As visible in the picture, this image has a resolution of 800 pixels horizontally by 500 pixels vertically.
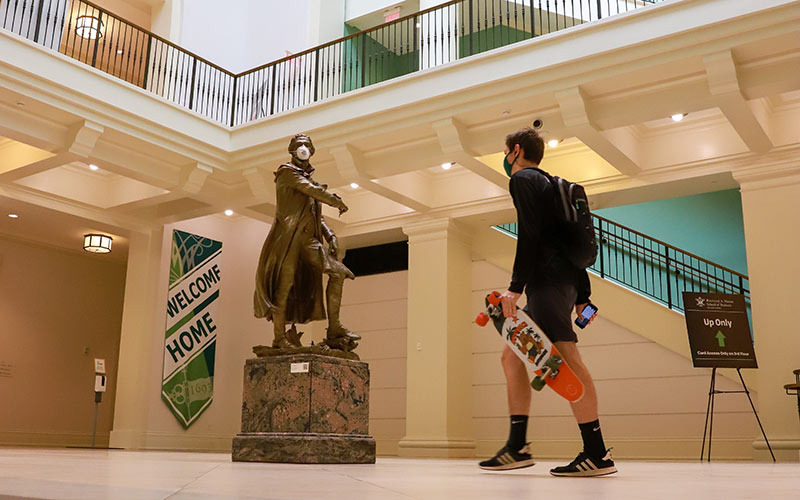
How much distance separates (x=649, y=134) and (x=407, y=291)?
453 centimetres

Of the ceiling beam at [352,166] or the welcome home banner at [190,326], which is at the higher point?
the ceiling beam at [352,166]

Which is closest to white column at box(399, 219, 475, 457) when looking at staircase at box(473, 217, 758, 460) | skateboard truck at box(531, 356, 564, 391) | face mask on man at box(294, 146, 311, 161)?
staircase at box(473, 217, 758, 460)

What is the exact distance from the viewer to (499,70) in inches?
313

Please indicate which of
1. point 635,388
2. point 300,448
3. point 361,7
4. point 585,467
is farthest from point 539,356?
point 361,7

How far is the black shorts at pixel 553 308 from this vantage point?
3.34 metres

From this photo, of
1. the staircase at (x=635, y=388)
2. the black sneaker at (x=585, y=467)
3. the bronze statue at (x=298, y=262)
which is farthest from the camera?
the staircase at (x=635, y=388)

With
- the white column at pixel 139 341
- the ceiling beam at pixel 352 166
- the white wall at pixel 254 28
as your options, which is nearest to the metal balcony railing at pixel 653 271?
the ceiling beam at pixel 352 166

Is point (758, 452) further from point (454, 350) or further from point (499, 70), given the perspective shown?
point (499, 70)

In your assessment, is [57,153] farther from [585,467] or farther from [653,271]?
[653,271]

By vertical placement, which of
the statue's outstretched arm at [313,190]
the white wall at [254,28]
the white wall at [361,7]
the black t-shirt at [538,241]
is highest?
the white wall at [361,7]

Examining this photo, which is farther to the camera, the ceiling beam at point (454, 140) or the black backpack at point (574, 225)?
the ceiling beam at point (454, 140)

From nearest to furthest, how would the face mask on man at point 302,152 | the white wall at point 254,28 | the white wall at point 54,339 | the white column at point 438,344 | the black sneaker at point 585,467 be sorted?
the black sneaker at point 585,467
the face mask on man at point 302,152
the white column at point 438,344
the white wall at point 254,28
the white wall at point 54,339

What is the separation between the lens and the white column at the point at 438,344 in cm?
1051

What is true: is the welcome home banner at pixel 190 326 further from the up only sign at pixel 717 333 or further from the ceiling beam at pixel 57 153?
the up only sign at pixel 717 333
